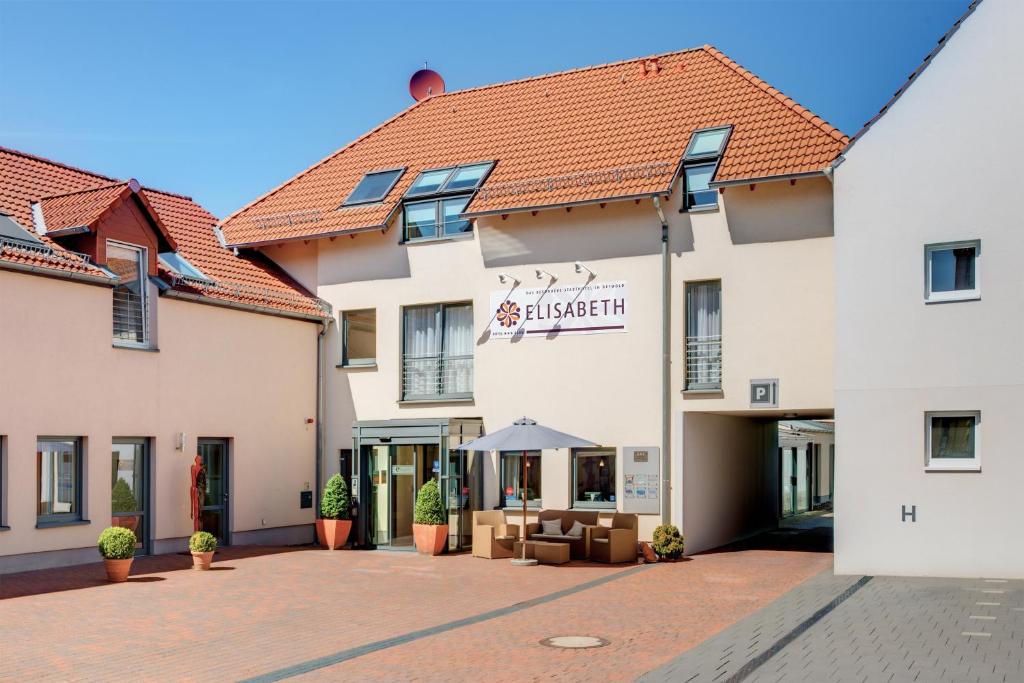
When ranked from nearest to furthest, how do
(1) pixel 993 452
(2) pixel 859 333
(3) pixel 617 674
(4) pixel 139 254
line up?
(3) pixel 617 674
(1) pixel 993 452
(2) pixel 859 333
(4) pixel 139 254

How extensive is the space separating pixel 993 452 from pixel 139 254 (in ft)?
48.0

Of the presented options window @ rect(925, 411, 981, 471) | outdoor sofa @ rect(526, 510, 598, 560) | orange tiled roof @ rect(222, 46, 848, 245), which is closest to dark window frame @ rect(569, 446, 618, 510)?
outdoor sofa @ rect(526, 510, 598, 560)

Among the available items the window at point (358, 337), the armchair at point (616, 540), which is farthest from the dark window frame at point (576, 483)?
the window at point (358, 337)

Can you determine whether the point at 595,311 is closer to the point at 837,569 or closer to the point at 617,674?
the point at 837,569

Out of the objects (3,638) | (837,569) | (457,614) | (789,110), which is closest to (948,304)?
(837,569)

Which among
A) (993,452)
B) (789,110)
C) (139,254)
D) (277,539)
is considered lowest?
(277,539)

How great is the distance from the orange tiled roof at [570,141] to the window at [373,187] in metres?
0.24

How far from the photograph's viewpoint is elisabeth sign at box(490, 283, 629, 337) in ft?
65.1

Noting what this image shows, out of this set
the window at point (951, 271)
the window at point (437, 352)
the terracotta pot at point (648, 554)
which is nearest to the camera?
the window at point (951, 271)

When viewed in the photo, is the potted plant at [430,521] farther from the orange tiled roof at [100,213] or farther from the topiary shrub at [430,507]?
the orange tiled roof at [100,213]

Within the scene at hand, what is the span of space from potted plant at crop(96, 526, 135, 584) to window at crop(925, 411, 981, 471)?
12.0 m

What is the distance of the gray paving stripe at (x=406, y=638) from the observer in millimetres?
9655

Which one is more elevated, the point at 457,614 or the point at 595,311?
the point at 595,311

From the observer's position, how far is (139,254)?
757 inches
